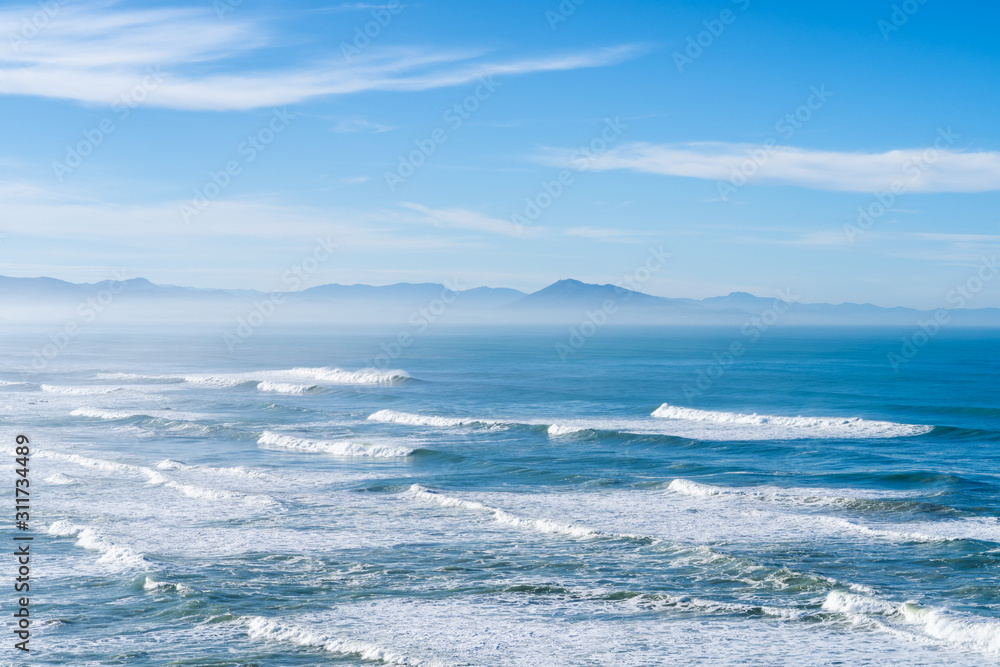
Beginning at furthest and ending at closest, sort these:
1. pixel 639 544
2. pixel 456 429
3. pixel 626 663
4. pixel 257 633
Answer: pixel 456 429 → pixel 639 544 → pixel 257 633 → pixel 626 663

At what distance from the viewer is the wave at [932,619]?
50.5 feet

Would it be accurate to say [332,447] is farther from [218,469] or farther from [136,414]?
[136,414]

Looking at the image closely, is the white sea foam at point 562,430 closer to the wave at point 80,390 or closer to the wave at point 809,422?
the wave at point 809,422

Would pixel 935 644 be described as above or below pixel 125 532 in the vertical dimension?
below

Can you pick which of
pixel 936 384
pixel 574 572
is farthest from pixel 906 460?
pixel 936 384

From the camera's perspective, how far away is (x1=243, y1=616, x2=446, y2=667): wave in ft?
48.9

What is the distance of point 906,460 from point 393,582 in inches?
933

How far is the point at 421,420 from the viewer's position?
48094 millimetres

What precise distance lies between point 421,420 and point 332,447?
10240 millimetres

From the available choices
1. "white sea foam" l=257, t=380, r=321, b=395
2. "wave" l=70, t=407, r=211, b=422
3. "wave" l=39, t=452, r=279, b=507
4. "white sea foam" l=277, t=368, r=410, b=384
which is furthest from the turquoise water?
"white sea foam" l=277, t=368, r=410, b=384

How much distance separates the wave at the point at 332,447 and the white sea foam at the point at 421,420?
24.5ft

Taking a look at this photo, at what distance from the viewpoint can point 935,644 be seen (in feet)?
50.3

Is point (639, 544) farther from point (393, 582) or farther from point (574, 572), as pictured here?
point (393, 582)

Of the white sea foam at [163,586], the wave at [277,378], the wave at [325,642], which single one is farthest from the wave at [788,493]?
the wave at [277,378]
